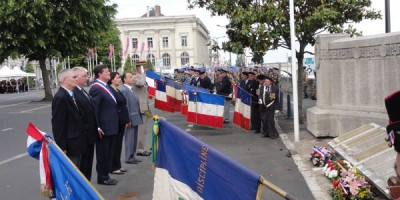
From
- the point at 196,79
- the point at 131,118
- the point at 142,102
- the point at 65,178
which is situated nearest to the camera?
the point at 65,178

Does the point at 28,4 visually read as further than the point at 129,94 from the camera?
Yes

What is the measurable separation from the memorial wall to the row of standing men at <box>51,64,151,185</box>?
4.39m

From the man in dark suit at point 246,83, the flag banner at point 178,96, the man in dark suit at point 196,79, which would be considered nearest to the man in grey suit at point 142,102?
the man in dark suit at point 246,83

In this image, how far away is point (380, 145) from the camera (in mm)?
7102

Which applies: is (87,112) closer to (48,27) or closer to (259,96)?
(259,96)

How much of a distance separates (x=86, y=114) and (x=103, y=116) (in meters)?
1.12

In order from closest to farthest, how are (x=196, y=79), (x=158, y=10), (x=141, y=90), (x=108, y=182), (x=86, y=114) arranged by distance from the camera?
(x=86, y=114), (x=108, y=182), (x=141, y=90), (x=196, y=79), (x=158, y=10)

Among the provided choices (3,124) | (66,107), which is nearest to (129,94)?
(66,107)

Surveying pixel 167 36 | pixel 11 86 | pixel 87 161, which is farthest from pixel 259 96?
pixel 167 36

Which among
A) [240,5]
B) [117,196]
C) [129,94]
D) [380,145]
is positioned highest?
[240,5]

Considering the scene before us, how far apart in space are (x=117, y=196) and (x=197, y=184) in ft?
10.9

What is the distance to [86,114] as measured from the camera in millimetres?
6258

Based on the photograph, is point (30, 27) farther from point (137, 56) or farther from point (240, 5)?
point (137, 56)

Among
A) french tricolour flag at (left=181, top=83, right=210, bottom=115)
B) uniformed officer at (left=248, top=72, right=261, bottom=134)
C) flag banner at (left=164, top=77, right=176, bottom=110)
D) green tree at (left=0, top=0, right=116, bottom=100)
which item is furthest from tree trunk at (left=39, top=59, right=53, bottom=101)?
uniformed officer at (left=248, top=72, right=261, bottom=134)
